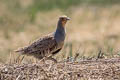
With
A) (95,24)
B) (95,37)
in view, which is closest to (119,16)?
(95,24)

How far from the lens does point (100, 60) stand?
7.51m

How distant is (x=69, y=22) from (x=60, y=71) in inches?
430

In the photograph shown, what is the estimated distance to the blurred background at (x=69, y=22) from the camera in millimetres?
15500

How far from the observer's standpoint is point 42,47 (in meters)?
8.56

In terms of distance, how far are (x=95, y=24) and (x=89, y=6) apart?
8.15 ft

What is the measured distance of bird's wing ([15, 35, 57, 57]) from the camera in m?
8.50

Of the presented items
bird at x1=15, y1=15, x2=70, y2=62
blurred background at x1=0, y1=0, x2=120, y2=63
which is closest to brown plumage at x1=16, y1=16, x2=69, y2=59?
bird at x1=15, y1=15, x2=70, y2=62

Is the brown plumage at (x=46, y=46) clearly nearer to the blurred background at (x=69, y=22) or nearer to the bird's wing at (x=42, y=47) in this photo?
the bird's wing at (x=42, y=47)

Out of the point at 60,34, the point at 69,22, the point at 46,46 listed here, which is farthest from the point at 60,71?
the point at 69,22

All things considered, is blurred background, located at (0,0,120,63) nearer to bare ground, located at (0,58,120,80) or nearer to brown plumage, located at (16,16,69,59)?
brown plumage, located at (16,16,69,59)

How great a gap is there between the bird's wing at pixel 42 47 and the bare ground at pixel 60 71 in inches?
51.0

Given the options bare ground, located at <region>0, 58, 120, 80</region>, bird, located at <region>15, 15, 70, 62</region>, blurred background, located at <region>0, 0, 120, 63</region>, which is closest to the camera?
bare ground, located at <region>0, 58, 120, 80</region>

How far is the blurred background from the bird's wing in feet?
18.8

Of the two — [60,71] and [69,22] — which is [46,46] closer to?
[60,71]
